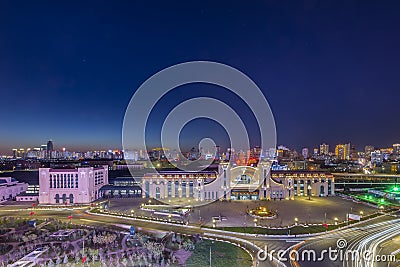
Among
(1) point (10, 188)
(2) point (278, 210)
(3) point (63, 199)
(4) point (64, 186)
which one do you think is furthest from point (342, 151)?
(1) point (10, 188)

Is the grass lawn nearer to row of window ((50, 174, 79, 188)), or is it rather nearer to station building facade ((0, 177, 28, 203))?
row of window ((50, 174, 79, 188))

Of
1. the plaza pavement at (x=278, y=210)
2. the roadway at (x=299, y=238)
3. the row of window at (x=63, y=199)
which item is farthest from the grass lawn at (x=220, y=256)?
the row of window at (x=63, y=199)

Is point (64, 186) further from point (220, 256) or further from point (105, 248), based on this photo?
point (220, 256)

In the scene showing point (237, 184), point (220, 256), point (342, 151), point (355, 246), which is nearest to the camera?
point (220, 256)

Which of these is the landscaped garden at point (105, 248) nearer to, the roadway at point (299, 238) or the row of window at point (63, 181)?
the roadway at point (299, 238)

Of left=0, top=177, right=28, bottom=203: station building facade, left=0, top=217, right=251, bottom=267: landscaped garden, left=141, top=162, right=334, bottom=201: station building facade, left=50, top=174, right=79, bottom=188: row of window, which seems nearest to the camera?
left=0, top=217, right=251, bottom=267: landscaped garden

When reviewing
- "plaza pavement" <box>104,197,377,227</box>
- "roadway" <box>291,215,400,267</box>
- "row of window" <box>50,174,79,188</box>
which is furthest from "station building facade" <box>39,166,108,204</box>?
"roadway" <box>291,215,400,267</box>
